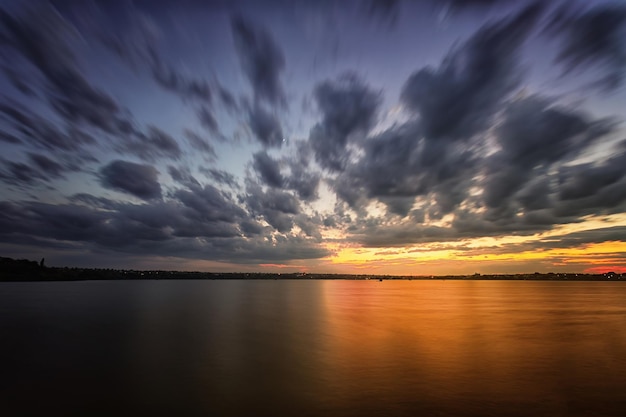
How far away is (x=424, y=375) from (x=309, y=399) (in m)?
8.41

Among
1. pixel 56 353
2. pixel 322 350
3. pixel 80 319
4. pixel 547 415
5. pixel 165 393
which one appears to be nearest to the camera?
pixel 547 415

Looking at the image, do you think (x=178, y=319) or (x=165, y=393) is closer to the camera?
(x=165, y=393)

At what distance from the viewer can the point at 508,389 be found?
60.6 feet

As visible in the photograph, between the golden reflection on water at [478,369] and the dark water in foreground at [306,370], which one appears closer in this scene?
the dark water in foreground at [306,370]

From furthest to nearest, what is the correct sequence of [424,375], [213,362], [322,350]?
[322,350] → [213,362] → [424,375]

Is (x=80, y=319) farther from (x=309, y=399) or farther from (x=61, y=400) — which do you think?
(x=309, y=399)

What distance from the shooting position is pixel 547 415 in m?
14.8

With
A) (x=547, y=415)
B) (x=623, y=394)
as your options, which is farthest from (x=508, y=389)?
(x=623, y=394)

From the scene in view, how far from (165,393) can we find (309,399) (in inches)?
298

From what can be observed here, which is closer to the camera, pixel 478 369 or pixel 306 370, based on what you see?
pixel 306 370

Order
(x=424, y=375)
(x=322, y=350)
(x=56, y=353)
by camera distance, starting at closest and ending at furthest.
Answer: (x=424, y=375)
(x=56, y=353)
(x=322, y=350)

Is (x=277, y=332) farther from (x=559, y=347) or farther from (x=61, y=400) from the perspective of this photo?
(x=559, y=347)

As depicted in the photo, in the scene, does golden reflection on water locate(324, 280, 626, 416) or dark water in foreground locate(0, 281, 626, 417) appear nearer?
dark water in foreground locate(0, 281, 626, 417)

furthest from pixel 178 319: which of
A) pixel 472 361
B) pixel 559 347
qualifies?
pixel 559 347
